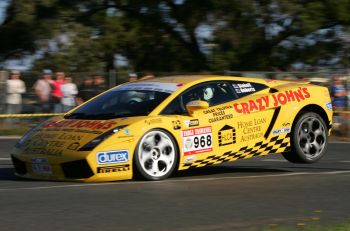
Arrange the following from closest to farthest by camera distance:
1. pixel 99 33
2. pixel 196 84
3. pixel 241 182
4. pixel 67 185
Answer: pixel 67 185, pixel 241 182, pixel 196 84, pixel 99 33

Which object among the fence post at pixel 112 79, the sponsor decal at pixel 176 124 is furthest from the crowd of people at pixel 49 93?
the sponsor decal at pixel 176 124

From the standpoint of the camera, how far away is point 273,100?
1039 cm

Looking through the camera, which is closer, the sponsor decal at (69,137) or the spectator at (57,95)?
the sponsor decal at (69,137)

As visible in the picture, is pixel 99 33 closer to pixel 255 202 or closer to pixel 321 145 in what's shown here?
pixel 321 145

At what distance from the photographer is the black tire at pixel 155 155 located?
353 inches

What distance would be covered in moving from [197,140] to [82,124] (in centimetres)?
141

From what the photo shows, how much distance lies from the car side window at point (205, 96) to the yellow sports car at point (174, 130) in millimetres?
14

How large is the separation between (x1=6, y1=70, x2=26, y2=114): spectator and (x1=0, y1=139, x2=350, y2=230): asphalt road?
7961mm

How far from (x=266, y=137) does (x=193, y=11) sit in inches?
676

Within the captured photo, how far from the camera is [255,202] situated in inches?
Answer: 304

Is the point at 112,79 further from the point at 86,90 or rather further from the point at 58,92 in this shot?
the point at 58,92

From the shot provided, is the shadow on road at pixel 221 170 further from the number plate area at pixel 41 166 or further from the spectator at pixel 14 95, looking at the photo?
the spectator at pixel 14 95

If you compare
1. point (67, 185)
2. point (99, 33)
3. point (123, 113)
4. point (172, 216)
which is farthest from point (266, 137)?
point (99, 33)

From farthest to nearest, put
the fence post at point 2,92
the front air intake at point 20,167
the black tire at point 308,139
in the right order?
the fence post at point 2,92
the black tire at point 308,139
the front air intake at point 20,167
